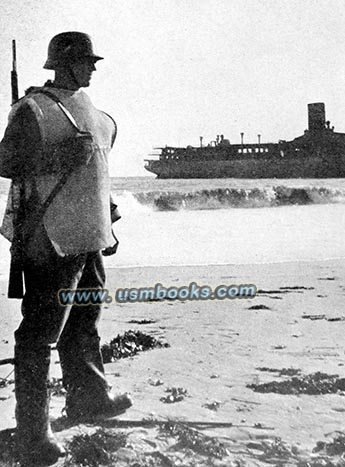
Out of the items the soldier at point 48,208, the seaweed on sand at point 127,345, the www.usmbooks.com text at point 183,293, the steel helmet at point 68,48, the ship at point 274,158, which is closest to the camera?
the soldier at point 48,208

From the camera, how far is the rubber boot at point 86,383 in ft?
8.96

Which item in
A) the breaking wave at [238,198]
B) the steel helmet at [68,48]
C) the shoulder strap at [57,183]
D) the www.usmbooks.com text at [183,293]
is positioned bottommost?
the breaking wave at [238,198]

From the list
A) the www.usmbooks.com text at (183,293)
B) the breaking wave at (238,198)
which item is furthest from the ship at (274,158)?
the www.usmbooks.com text at (183,293)

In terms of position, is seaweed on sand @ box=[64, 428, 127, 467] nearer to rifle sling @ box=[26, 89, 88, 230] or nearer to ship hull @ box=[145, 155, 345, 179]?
rifle sling @ box=[26, 89, 88, 230]

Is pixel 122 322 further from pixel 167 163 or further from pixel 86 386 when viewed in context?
pixel 167 163

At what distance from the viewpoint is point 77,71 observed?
2529 millimetres

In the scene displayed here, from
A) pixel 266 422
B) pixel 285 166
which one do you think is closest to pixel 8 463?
pixel 266 422

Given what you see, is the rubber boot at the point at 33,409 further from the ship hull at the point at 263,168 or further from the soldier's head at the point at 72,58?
the ship hull at the point at 263,168

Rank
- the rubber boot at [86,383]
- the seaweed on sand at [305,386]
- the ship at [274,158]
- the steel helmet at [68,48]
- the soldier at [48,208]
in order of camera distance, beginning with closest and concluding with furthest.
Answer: the soldier at [48,208]
the steel helmet at [68,48]
the rubber boot at [86,383]
the seaweed on sand at [305,386]
the ship at [274,158]

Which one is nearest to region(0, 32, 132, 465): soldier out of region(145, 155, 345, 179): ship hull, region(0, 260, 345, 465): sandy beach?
region(0, 260, 345, 465): sandy beach

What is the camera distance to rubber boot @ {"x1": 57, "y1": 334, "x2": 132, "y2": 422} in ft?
8.96

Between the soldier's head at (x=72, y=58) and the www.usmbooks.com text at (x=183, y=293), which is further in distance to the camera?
the www.usmbooks.com text at (x=183, y=293)

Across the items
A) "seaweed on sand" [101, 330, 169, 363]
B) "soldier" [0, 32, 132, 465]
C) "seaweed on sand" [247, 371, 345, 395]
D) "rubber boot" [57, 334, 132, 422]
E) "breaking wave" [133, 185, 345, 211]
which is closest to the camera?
"soldier" [0, 32, 132, 465]

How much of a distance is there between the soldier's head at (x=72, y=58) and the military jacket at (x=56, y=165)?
3.6 inches
